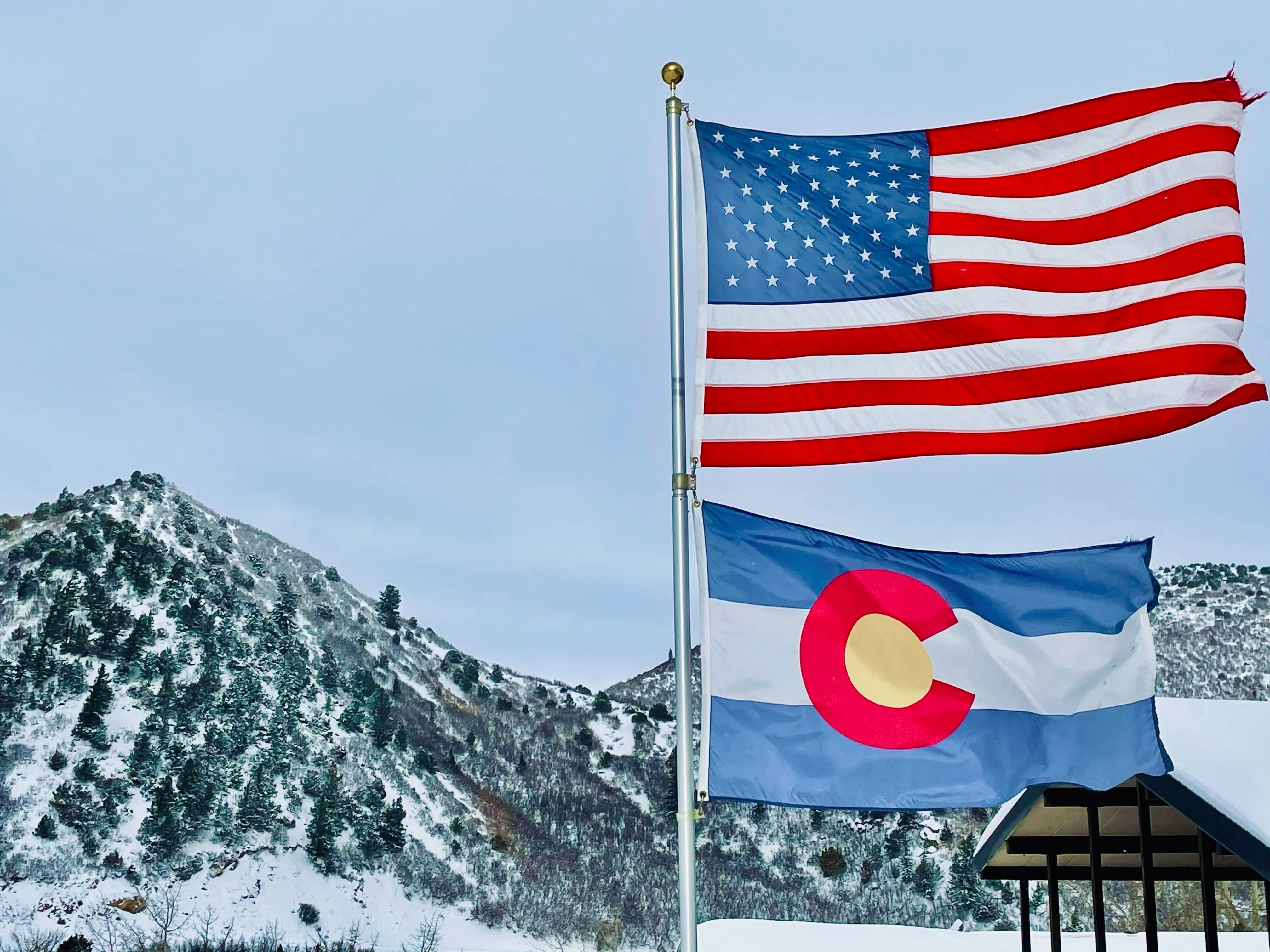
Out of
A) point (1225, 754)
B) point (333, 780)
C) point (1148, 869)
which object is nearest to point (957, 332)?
point (1225, 754)

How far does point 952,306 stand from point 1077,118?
4.20ft

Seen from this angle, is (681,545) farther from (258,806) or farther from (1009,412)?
(258,806)

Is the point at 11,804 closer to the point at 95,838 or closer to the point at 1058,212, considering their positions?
the point at 95,838

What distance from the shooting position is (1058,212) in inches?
266

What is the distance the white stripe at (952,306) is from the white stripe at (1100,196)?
1.53ft

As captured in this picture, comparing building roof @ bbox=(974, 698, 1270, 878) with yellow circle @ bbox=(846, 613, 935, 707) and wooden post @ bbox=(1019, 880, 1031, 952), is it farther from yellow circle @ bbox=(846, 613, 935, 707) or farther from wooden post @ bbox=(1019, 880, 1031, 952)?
yellow circle @ bbox=(846, 613, 935, 707)

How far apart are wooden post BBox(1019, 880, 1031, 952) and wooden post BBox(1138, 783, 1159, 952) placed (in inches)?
151

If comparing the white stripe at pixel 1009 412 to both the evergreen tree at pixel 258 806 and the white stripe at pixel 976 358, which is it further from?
the evergreen tree at pixel 258 806

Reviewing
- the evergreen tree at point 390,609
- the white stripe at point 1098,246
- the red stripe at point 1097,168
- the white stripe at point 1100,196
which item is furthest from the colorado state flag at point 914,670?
the evergreen tree at point 390,609

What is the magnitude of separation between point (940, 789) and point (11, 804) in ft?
267

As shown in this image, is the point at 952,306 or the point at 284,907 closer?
the point at 952,306

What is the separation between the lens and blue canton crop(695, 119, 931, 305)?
6527 mm

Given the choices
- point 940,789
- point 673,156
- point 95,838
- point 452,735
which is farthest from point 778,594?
point 452,735

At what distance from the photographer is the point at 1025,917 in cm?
1864
